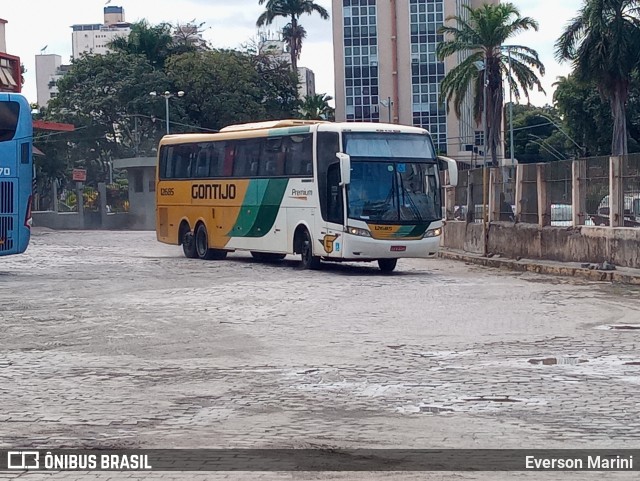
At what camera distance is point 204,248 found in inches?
1134

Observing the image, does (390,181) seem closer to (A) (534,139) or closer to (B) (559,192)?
(B) (559,192)

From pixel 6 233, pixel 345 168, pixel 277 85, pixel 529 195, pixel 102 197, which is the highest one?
pixel 277 85

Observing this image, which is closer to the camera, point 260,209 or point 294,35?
point 260,209

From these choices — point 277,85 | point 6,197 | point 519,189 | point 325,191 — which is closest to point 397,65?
point 277,85

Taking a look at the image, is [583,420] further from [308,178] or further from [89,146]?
[89,146]

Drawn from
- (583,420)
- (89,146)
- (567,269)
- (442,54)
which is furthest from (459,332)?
(89,146)

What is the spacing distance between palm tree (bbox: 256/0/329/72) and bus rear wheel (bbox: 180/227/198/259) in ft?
180

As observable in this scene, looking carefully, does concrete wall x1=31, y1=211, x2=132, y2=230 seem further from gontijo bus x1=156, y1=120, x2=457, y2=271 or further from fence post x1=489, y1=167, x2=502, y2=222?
fence post x1=489, y1=167, x2=502, y2=222

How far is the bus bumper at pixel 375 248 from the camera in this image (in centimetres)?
2291

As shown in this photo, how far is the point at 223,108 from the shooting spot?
70.8m

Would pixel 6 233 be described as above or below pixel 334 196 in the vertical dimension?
below

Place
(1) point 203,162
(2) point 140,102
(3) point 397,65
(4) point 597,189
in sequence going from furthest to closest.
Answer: (3) point 397,65, (2) point 140,102, (1) point 203,162, (4) point 597,189

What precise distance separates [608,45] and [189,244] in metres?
33.4

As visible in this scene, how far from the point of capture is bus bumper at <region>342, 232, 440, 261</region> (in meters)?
22.9
